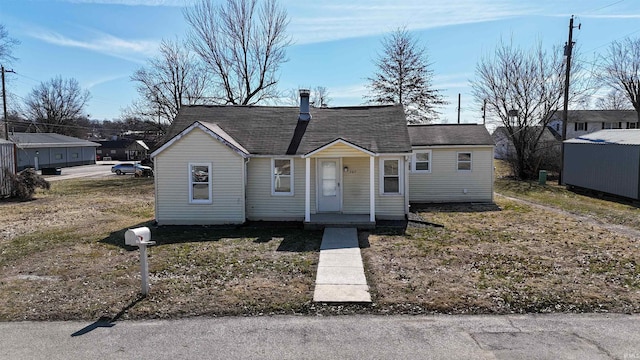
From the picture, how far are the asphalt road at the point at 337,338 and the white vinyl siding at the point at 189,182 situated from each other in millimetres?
7745

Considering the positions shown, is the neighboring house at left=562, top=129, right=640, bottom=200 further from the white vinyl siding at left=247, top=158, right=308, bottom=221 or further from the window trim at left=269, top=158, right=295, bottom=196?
the window trim at left=269, top=158, right=295, bottom=196

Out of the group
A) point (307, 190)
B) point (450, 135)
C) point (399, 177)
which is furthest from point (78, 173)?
point (399, 177)

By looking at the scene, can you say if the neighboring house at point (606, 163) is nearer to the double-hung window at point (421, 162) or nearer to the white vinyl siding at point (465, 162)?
the white vinyl siding at point (465, 162)

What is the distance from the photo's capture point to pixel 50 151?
47844 mm

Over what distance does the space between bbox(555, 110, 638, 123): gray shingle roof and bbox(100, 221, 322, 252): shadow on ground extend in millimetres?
52857

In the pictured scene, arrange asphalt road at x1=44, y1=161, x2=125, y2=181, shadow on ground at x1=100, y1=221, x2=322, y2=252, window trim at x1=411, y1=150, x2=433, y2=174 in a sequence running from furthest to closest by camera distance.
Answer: asphalt road at x1=44, y1=161, x2=125, y2=181 → window trim at x1=411, y1=150, x2=433, y2=174 → shadow on ground at x1=100, y1=221, x2=322, y2=252

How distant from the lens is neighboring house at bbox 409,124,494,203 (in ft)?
63.1

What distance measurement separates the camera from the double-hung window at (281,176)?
1447cm

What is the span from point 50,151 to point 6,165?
1184 inches

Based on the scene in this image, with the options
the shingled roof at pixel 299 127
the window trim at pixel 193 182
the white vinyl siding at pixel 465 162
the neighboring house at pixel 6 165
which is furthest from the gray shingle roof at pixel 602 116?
the neighboring house at pixel 6 165

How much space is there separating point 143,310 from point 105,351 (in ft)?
4.39

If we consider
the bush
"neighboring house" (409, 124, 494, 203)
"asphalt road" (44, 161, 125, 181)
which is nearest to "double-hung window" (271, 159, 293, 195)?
"neighboring house" (409, 124, 494, 203)

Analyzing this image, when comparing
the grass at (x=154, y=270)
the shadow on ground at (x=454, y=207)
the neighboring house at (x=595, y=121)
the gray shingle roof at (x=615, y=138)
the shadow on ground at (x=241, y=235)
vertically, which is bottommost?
the grass at (x=154, y=270)

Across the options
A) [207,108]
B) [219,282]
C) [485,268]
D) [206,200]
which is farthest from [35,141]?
[485,268]
